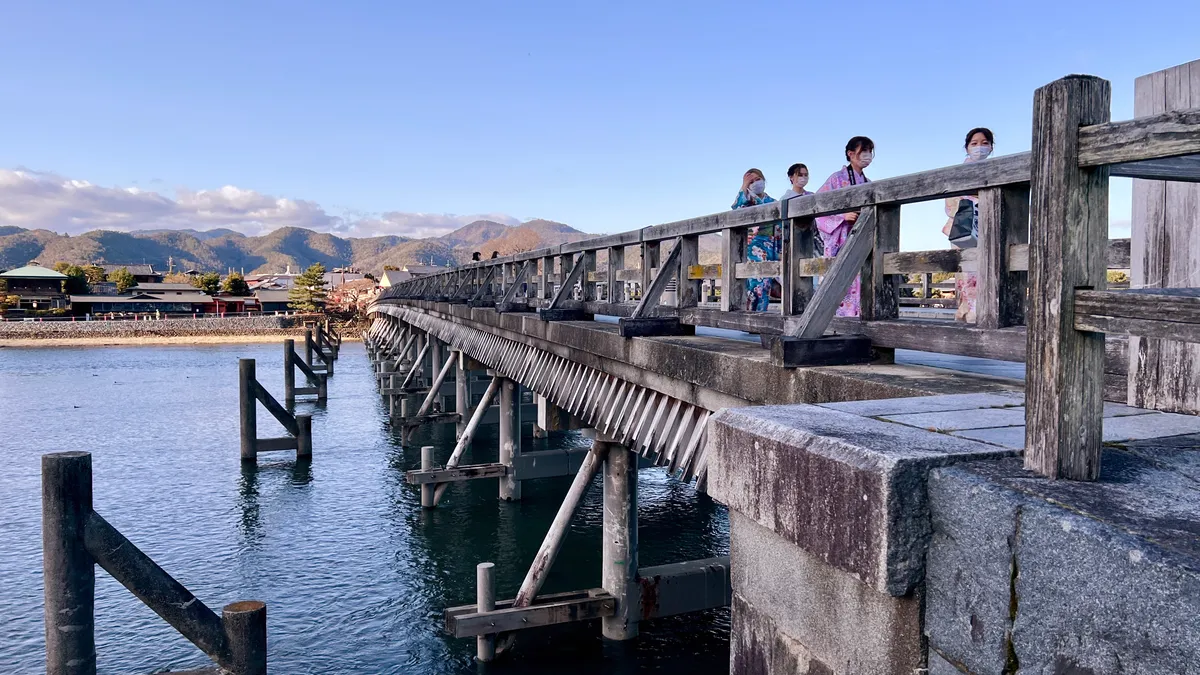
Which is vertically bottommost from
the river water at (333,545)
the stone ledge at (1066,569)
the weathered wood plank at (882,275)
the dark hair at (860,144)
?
the river water at (333,545)

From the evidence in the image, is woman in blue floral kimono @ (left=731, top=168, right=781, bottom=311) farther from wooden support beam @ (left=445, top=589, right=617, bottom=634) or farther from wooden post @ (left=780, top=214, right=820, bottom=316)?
wooden support beam @ (left=445, top=589, right=617, bottom=634)

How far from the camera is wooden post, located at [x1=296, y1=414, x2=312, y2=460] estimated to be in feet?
77.4

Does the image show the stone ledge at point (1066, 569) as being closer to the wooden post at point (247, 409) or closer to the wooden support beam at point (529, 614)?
the wooden support beam at point (529, 614)

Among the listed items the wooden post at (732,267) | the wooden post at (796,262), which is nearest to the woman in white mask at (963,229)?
the wooden post at (796,262)

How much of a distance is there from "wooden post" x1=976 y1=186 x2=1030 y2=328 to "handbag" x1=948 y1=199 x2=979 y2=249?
1968 mm

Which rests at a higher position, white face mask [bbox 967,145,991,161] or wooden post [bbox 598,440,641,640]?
white face mask [bbox 967,145,991,161]

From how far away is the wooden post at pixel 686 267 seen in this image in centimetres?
708

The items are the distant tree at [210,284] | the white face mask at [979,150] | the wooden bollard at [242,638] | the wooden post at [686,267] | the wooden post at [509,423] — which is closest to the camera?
the white face mask at [979,150]

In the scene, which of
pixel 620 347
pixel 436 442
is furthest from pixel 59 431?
pixel 620 347

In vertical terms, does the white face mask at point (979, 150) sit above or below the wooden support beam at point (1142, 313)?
above

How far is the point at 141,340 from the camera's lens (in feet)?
250

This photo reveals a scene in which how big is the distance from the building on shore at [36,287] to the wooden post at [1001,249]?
9885cm

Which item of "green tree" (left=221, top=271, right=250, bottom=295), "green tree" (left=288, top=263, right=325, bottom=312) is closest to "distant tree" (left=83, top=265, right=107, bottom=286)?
"green tree" (left=221, top=271, right=250, bottom=295)

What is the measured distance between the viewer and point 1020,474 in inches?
87.7
